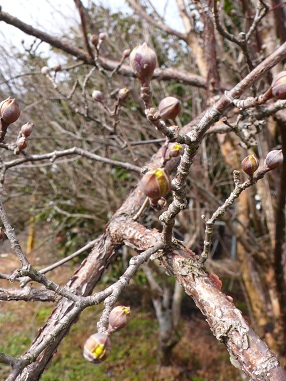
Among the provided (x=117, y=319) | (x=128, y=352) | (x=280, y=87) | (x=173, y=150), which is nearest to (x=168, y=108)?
(x=173, y=150)

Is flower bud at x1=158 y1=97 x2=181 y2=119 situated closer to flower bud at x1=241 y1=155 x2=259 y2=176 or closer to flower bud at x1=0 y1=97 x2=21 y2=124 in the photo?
flower bud at x1=241 y1=155 x2=259 y2=176

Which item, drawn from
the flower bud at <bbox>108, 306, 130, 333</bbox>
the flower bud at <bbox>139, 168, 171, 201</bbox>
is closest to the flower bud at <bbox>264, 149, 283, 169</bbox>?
the flower bud at <bbox>139, 168, 171, 201</bbox>

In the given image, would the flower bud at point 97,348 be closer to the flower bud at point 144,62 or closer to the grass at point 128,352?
the flower bud at point 144,62

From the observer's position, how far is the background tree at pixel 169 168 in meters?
0.61

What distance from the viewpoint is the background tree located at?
2.01 feet

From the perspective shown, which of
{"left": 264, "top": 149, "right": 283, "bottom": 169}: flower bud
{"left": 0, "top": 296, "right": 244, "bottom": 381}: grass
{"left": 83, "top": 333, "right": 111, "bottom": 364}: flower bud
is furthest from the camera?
{"left": 0, "top": 296, "right": 244, "bottom": 381}: grass

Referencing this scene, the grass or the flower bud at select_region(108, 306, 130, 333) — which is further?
the grass

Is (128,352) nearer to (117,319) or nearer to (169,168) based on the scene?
(169,168)

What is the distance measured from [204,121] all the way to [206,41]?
1423 millimetres

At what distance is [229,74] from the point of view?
292 cm

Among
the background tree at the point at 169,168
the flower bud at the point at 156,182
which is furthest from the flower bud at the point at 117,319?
the flower bud at the point at 156,182

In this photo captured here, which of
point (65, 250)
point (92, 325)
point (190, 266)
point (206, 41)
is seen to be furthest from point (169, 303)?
point (190, 266)

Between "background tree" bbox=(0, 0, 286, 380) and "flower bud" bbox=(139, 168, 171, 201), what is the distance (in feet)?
0.14

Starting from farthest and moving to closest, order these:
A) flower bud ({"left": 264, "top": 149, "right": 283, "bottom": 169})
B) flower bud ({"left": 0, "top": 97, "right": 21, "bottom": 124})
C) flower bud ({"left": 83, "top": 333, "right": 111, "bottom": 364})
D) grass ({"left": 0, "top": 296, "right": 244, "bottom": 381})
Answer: grass ({"left": 0, "top": 296, "right": 244, "bottom": 381}) < flower bud ({"left": 0, "top": 97, "right": 21, "bottom": 124}) < flower bud ({"left": 264, "top": 149, "right": 283, "bottom": 169}) < flower bud ({"left": 83, "top": 333, "right": 111, "bottom": 364})
